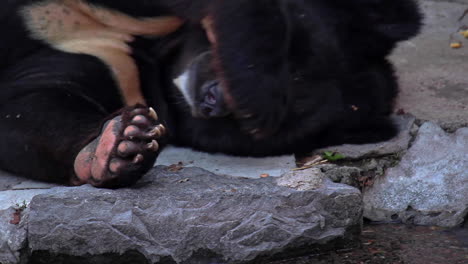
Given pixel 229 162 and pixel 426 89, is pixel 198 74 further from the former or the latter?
pixel 426 89

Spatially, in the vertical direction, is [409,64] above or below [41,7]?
below

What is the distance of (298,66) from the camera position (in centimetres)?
234

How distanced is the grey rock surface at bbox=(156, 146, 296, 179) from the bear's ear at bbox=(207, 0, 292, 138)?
266mm

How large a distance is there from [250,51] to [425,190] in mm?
720

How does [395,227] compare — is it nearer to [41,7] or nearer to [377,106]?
[377,106]

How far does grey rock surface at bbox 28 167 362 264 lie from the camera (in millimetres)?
1954

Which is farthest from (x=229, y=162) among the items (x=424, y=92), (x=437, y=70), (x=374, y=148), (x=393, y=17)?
(x=437, y=70)

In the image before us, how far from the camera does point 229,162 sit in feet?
8.01

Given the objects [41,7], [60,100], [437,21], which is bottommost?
[437,21]

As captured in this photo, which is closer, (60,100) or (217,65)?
(217,65)


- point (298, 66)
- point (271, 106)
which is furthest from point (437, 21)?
point (271, 106)

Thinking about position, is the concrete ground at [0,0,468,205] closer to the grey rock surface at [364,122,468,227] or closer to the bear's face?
the bear's face

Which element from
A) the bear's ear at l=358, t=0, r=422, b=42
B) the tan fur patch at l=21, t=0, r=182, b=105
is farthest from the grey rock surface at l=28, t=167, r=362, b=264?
the bear's ear at l=358, t=0, r=422, b=42

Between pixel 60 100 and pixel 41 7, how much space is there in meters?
0.32
